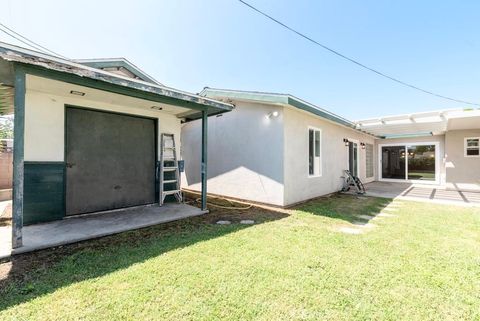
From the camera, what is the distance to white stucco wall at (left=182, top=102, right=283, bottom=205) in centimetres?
627

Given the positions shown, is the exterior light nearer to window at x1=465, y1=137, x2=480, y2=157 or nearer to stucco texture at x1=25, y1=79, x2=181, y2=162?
stucco texture at x1=25, y1=79, x2=181, y2=162

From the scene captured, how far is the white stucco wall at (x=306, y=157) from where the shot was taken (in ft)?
20.8

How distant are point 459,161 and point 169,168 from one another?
12.8 m

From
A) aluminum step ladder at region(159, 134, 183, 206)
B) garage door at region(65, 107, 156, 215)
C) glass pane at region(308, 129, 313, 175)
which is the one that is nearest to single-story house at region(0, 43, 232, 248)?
garage door at region(65, 107, 156, 215)

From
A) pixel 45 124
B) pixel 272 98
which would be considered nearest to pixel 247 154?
pixel 272 98

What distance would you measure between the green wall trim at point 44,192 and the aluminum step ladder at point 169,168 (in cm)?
218

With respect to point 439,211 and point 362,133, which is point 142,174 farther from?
point 362,133

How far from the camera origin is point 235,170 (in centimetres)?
730

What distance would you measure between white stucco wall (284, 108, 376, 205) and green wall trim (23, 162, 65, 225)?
207 inches

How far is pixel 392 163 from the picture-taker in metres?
14.5

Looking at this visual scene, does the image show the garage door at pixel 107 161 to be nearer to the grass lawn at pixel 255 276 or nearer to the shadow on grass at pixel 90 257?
the shadow on grass at pixel 90 257

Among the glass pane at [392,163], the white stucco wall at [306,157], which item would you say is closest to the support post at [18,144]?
the white stucco wall at [306,157]

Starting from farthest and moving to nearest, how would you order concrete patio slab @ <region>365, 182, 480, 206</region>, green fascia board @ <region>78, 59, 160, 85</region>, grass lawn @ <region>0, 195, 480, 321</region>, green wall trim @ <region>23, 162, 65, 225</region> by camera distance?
concrete patio slab @ <region>365, 182, 480, 206</region> → green fascia board @ <region>78, 59, 160, 85</region> → green wall trim @ <region>23, 162, 65, 225</region> → grass lawn @ <region>0, 195, 480, 321</region>

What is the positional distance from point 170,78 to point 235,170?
716cm
